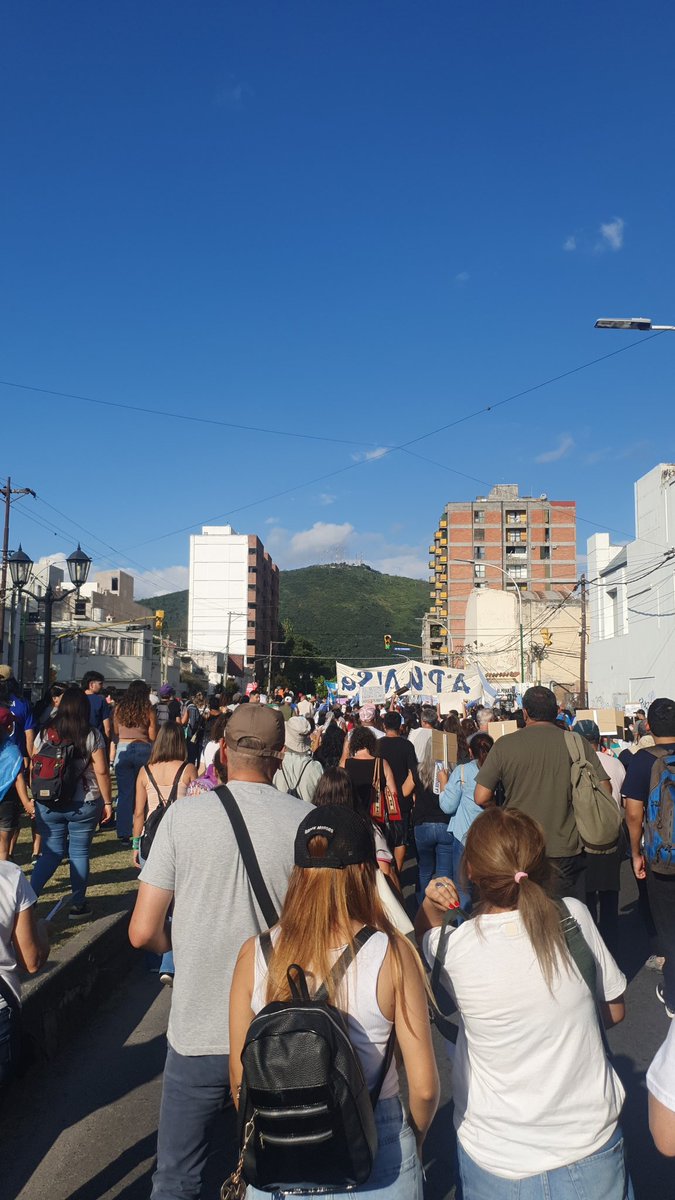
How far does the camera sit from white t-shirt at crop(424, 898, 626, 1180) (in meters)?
2.48

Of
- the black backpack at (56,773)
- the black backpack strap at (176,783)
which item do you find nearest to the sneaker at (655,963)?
the black backpack strap at (176,783)

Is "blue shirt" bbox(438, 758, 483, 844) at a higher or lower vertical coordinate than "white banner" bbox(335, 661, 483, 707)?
lower

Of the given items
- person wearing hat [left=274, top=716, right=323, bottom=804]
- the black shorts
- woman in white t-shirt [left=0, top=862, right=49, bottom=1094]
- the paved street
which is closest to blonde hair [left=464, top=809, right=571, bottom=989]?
woman in white t-shirt [left=0, top=862, right=49, bottom=1094]

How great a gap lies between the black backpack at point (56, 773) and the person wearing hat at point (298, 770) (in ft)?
5.20

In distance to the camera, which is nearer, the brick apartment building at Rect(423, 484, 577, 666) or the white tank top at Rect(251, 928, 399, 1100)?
the white tank top at Rect(251, 928, 399, 1100)

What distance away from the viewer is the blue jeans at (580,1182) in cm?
245

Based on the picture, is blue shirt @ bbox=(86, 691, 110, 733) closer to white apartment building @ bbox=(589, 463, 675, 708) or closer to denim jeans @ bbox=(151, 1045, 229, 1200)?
denim jeans @ bbox=(151, 1045, 229, 1200)

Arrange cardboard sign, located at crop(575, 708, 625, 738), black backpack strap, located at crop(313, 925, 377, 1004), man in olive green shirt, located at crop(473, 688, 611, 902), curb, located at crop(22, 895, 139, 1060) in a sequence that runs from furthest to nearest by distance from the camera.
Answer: cardboard sign, located at crop(575, 708, 625, 738) → man in olive green shirt, located at crop(473, 688, 611, 902) → curb, located at crop(22, 895, 139, 1060) → black backpack strap, located at crop(313, 925, 377, 1004)

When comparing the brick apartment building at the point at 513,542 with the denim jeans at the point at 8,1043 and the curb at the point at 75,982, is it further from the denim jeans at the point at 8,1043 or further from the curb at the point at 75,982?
the denim jeans at the point at 8,1043

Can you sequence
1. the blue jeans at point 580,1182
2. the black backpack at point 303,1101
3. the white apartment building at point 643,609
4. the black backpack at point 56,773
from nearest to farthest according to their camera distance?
the black backpack at point 303,1101, the blue jeans at point 580,1182, the black backpack at point 56,773, the white apartment building at point 643,609

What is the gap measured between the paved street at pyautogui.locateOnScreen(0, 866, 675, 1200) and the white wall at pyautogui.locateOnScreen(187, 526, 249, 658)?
105 meters

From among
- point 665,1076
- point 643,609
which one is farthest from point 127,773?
point 643,609

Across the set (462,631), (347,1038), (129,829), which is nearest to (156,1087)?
(347,1038)

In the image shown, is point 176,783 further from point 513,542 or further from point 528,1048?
point 513,542
